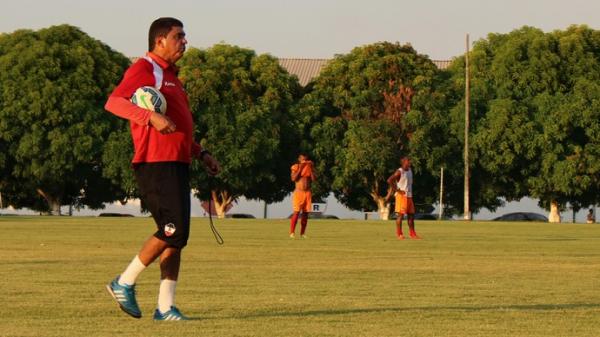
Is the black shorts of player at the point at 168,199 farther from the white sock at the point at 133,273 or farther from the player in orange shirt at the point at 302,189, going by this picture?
the player in orange shirt at the point at 302,189

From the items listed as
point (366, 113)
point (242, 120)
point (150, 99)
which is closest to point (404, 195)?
point (150, 99)

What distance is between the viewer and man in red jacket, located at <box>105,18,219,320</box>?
34.3ft

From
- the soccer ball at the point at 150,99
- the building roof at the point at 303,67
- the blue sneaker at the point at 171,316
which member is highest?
the building roof at the point at 303,67

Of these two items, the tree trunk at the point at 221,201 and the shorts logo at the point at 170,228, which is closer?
the shorts logo at the point at 170,228

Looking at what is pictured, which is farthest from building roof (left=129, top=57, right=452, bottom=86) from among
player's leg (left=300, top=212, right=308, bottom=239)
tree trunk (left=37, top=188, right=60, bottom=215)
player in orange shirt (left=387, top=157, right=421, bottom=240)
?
player in orange shirt (left=387, top=157, right=421, bottom=240)

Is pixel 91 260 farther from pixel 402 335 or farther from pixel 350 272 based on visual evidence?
pixel 402 335

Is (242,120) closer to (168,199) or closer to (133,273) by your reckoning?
(133,273)

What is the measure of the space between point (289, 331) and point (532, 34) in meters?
70.6

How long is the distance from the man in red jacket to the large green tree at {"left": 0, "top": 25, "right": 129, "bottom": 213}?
63.7 m

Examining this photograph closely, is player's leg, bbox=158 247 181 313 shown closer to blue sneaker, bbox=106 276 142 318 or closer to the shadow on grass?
blue sneaker, bbox=106 276 142 318

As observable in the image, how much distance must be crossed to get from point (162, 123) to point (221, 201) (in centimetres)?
7327

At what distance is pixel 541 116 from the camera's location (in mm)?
76375

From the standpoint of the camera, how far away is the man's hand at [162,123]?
1002 cm

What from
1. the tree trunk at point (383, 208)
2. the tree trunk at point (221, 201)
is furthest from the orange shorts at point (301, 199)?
the tree trunk at point (221, 201)
